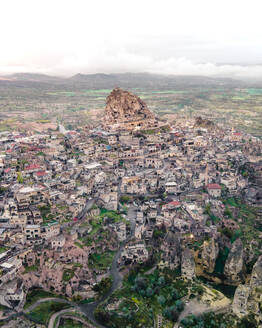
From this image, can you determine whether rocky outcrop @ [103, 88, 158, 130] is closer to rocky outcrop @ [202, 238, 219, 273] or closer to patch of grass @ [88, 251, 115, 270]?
rocky outcrop @ [202, 238, 219, 273]

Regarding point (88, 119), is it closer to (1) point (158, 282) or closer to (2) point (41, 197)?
(2) point (41, 197)

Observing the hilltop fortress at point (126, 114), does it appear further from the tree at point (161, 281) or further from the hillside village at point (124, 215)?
the tree at point (161, 281)

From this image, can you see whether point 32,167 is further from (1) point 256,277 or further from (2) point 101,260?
(1) point 256,277

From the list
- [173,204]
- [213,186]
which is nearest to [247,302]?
[173,204]

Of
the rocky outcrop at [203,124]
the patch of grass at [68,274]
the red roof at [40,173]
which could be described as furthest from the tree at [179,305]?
the rocky outcrop at [203,124]

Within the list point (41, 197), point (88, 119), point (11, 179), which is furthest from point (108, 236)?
point (88, 119)

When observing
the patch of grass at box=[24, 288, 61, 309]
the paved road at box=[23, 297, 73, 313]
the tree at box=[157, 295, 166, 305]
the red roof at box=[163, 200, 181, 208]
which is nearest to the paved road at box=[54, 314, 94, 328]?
the paved road at box=[23, 297, 73, 313]
